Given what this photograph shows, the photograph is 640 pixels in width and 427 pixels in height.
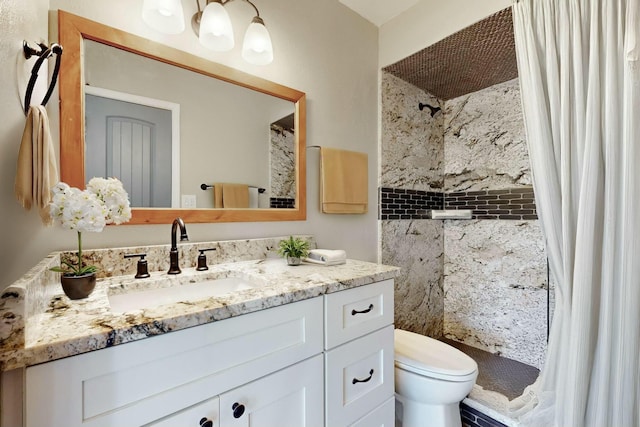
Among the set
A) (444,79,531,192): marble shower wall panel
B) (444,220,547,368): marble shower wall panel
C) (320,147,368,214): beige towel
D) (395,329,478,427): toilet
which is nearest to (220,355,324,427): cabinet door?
(395,329,478,427): toilet

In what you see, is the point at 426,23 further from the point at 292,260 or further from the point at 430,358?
the point at 430,358

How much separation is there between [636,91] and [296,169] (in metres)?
1.44

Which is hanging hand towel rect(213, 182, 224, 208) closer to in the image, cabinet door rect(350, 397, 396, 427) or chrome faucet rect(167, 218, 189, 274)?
chrome faucet rect(167, 218, 189, 274)

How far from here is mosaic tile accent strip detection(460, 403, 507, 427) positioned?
1505mm

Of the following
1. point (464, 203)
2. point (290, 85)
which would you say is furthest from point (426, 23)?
point (464, 203)

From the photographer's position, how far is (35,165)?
29.3 inches

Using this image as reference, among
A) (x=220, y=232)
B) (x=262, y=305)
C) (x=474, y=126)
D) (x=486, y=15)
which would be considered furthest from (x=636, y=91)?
(x=220, y=232)

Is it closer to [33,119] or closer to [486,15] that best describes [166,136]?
[33,119]

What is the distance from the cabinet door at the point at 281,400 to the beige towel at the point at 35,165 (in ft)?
2.31

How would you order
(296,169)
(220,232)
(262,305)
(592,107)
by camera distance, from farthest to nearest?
(296,169) < (220,232) < (592,107) < (262,305)

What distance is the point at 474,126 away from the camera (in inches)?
93.9

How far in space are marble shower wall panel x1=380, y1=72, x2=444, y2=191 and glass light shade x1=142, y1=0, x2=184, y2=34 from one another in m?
1.36

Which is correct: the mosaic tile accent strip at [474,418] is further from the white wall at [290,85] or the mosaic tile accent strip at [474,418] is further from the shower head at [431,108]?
the shower head at [431,108]

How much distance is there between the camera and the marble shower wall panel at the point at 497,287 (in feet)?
6.68
